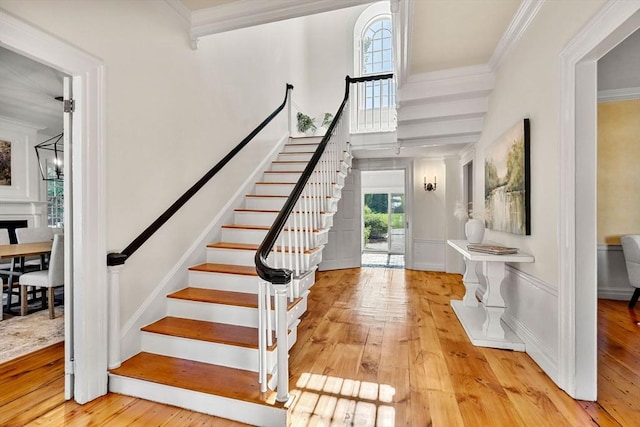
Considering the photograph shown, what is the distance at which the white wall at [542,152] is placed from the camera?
1957 mm

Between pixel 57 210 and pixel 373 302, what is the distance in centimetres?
A: 625

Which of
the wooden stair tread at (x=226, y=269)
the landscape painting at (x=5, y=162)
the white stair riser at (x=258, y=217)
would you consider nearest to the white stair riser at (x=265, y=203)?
the white stair riser at (x=258, y=217)

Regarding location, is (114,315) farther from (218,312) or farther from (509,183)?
(509,183)

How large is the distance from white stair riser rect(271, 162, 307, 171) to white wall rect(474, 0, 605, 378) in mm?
2622

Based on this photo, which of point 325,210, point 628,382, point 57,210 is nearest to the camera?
point 628,382

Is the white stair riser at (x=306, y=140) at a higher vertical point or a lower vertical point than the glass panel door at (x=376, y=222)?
higher

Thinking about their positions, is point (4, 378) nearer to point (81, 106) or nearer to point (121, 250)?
point (121, 250)

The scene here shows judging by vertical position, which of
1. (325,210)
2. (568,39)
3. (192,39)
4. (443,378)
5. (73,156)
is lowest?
(443,378)

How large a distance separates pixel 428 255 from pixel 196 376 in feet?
Result: 16.0

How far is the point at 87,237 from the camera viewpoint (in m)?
1.82

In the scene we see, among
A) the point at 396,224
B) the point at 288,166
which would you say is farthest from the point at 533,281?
the point at 396,224

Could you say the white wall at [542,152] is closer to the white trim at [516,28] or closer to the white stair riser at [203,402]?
the white trim at [516,28]

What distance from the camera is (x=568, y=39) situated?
184 centimetres

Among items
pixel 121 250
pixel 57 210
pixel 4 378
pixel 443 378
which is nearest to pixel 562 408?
pixel 443 378
